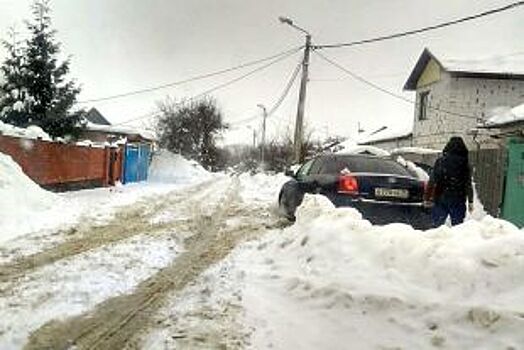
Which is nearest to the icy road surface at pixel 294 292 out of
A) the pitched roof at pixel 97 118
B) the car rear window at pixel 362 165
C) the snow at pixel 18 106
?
the car rear window at pixel 362 165

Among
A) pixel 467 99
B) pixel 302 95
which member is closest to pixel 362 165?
pixel 302 95

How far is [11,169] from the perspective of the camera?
49.8 ft

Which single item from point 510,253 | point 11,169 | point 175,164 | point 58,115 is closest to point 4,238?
point 11,169

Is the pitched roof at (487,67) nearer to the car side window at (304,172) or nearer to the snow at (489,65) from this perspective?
the snow at (489,65)

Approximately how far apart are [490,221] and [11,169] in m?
10.9

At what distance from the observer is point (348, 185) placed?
36.7ft

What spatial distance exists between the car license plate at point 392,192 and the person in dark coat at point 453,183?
2.34 feet

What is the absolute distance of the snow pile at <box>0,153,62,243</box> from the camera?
39.2 feet

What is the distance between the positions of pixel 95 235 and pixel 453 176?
5199 millimetres

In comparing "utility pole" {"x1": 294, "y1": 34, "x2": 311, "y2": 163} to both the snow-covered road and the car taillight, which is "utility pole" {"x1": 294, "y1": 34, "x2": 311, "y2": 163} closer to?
the snow-covered road

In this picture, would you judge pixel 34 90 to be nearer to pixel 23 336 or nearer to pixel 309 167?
pixel 309 167

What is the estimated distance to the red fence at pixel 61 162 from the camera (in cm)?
1753

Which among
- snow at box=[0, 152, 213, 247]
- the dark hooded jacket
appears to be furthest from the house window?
the dark hooded jacket

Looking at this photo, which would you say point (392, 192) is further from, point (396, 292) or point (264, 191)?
point (264, 191)
